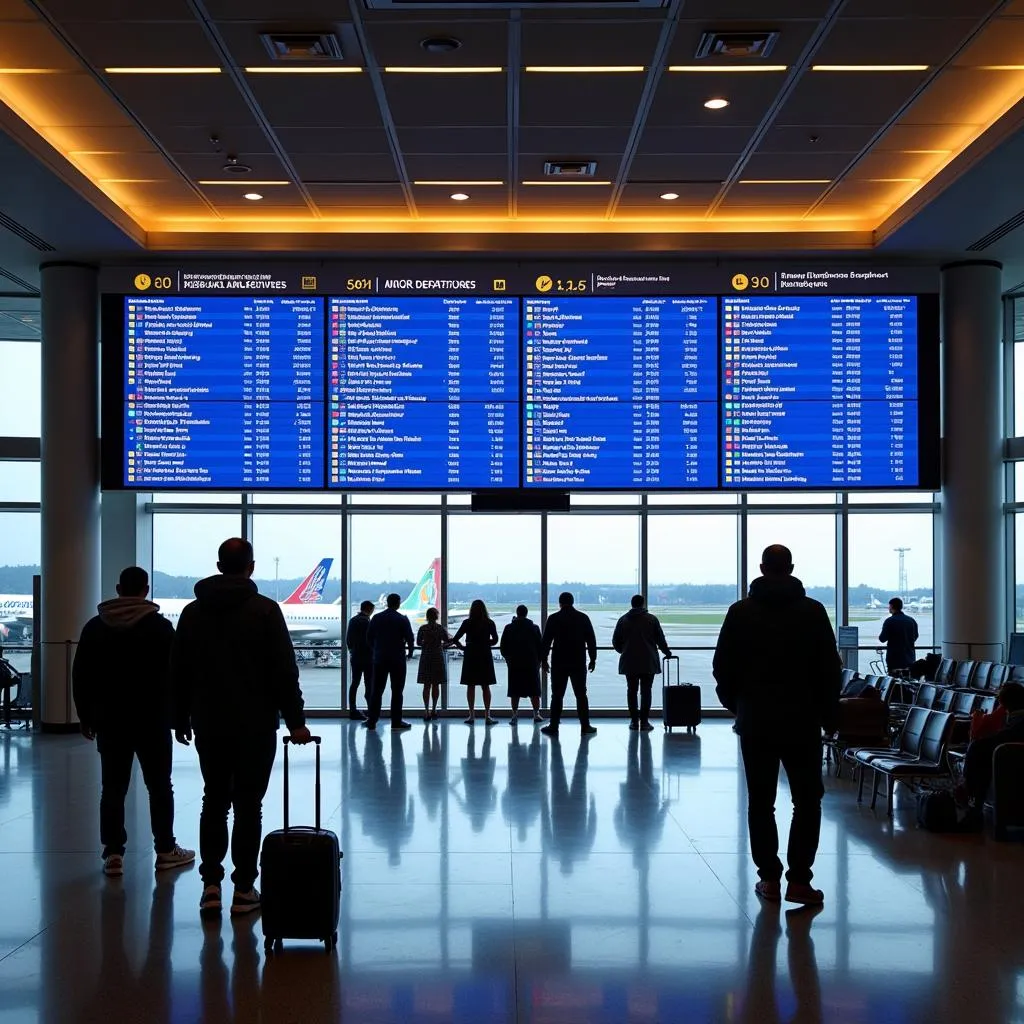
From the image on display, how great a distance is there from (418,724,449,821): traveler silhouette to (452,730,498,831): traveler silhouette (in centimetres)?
16

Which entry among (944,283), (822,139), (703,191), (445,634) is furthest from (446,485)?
(944,283)

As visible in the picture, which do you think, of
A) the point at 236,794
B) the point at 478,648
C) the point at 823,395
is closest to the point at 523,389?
the point at 823,395

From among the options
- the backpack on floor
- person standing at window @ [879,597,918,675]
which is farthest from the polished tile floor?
person standing at window @ [879,597,918,675]

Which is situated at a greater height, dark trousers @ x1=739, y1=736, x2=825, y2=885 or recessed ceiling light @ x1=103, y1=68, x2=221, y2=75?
recessed ceiling light @ x1=103, y1=68, x2=221, y2=75

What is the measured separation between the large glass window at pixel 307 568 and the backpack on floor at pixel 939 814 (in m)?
9.23

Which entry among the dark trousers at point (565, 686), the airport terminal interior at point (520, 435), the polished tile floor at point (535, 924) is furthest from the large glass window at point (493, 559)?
the polished tile floor at point (535, 924)

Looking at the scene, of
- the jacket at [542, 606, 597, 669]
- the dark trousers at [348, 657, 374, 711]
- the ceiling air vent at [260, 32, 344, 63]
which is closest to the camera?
the ceiling air vent at [260, 32, 344, 63]

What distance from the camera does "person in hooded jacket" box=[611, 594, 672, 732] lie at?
1333 cm

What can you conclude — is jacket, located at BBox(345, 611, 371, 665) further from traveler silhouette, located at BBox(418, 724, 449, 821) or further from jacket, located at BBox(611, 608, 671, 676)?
jacket, located at BBox(611, 608, 671, 676)

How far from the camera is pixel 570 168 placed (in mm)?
10820

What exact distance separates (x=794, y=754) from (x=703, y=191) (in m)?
7.26

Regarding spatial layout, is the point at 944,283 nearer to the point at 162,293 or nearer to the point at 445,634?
the point at 445,634

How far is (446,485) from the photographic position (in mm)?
11766

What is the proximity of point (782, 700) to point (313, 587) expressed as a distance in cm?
1086
